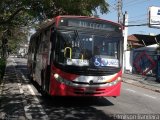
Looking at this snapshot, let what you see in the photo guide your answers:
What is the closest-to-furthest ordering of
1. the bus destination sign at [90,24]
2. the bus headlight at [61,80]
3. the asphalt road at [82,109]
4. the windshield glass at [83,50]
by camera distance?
1. the asphalt road at [82,109]
2. the bus headlight at [61,80]
3. the windshield glass at [83,50]
4. the bus destination sign at [90,24]

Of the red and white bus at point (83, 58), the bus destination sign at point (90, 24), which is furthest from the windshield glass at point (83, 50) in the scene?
the bus destination sign at point (90, 24)

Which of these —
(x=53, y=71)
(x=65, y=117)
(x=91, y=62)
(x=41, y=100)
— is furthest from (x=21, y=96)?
(x=65, y=117)

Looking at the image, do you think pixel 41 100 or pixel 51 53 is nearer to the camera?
pixel 51 53

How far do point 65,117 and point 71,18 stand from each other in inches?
157

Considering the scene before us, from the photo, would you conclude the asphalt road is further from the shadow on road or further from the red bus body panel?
the red bus body panel

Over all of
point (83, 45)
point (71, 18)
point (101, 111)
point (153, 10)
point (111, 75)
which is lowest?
point (101, 111)

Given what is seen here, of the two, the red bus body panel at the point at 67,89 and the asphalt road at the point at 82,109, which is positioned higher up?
the red bus body panel at the point at 67,89

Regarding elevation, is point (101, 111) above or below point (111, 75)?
below

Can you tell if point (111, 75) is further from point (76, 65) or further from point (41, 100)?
point (41, 100)

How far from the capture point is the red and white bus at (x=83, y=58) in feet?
40.6

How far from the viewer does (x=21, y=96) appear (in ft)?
47.3

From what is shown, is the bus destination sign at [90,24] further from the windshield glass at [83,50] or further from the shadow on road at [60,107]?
the shadow on road at [60,107]

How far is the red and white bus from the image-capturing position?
12375 mm

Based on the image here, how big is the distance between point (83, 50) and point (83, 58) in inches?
10.6
